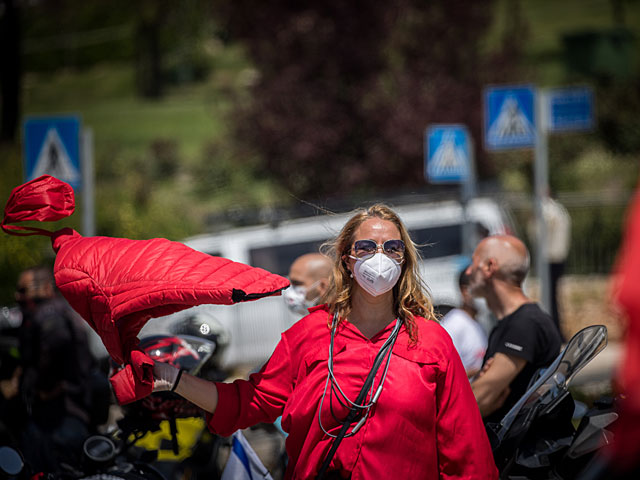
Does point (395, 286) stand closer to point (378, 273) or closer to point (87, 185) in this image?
point (378, 273)

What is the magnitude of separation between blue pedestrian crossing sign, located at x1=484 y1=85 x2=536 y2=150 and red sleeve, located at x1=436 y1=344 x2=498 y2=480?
20.9 ft

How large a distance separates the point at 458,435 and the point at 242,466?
1027 millimetres

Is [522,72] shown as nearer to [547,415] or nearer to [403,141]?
[403,141]

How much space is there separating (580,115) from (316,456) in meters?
7.05

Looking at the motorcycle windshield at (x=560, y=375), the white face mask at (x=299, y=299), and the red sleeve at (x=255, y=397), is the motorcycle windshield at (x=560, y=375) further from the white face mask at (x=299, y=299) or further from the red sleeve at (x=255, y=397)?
the white face mask at (x=299, y=299)

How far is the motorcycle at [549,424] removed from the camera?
3.11m

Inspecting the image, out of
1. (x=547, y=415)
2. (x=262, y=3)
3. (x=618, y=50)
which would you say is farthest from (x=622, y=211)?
(x=547, y=415)

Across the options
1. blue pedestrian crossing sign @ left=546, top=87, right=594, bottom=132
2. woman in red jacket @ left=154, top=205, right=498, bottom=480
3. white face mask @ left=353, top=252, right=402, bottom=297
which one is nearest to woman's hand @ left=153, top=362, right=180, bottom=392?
woman in red jacket @ left=154, top=205, right=498, bottom=480

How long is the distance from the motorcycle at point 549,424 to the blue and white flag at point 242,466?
1.01 m

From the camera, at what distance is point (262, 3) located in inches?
672

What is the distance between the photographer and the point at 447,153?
9.78 meters

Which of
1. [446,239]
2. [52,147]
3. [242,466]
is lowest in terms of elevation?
[446,239]

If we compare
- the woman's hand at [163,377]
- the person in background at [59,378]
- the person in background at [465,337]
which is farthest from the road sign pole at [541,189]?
the woman's hand at [163,377]

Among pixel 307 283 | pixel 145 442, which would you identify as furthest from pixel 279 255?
pixel 145 442
